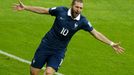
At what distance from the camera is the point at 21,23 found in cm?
2153

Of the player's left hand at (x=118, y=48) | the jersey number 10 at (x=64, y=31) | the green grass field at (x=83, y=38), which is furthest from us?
the green grass field at (x=83, y=38)

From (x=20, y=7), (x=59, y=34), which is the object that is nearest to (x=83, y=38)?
(x=59, y=34)

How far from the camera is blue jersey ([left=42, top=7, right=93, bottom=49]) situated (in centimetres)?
1270

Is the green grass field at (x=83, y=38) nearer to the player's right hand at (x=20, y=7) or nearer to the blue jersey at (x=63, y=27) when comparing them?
the blue jersey at (x=63, y=27)

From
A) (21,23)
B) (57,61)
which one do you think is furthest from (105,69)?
(21,23)

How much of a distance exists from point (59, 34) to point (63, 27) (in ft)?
0.74

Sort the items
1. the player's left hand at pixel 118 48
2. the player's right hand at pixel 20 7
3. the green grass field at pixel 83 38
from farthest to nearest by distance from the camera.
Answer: the green grass field at pixel 83 38 < the player's right hand at pixel 20 7 < the player's left hand at pixel 118 48

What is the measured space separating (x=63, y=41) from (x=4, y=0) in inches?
494

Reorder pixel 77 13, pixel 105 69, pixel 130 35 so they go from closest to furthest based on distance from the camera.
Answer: pixel 77 13, pixel 105 69, pixel 130 35

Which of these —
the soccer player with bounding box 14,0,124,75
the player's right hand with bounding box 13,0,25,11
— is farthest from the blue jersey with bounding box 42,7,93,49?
the player's right hand with bounding box 13,0,25,11

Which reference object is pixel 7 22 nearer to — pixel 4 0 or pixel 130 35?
pixel 4 0

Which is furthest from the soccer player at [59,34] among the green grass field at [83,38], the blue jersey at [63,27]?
the green grass field at [83,38]

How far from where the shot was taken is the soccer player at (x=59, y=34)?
1269 centimetres

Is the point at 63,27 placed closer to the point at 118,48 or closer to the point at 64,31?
the point at 64,31
